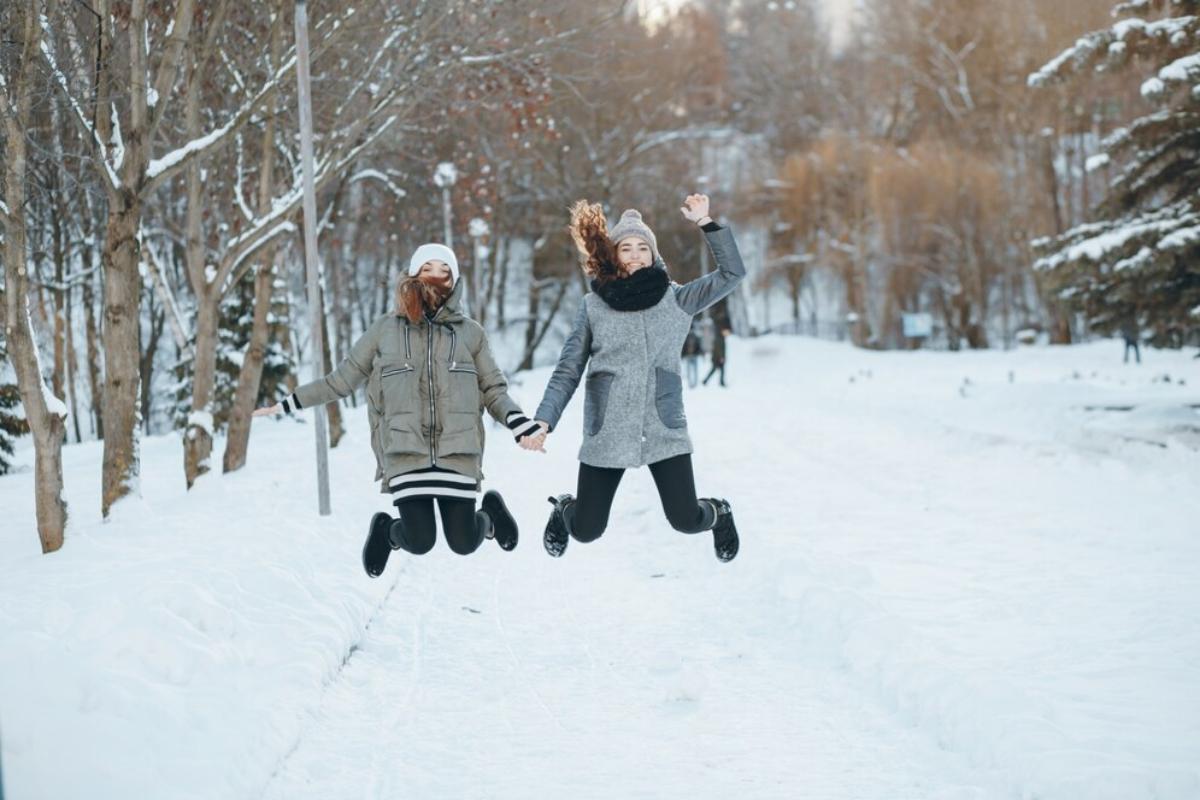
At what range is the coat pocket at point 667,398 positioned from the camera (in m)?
6.65

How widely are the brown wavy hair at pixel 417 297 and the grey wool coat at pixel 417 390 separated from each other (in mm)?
61

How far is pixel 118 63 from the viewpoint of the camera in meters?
13.1

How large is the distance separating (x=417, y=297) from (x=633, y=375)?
1.34 m

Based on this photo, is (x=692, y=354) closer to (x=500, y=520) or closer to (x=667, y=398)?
(x=500, y=520)

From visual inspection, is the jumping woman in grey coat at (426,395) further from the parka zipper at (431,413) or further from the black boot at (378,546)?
the black boot at (378,546)

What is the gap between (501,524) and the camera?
7.27 meters

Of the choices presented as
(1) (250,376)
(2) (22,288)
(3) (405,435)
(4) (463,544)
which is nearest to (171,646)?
(3) (405,435)

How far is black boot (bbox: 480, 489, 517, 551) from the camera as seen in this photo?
7.24 m

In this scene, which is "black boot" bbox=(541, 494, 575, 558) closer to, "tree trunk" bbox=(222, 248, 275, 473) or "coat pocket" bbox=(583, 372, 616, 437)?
"coat pocket" bbox=(583, 372, 616, 437)

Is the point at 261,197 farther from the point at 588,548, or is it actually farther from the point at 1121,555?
the point at 1121,555

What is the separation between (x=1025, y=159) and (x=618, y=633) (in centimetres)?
4361

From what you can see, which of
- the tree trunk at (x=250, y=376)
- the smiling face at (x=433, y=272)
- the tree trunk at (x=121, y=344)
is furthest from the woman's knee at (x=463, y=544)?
the tree trunk at (x=250, y=376)

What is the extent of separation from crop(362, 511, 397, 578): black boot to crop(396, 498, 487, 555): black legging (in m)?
0.20

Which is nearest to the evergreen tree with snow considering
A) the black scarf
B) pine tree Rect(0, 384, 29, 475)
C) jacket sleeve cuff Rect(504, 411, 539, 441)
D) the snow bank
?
pine tree Rect(0, 384, 29, 475)
